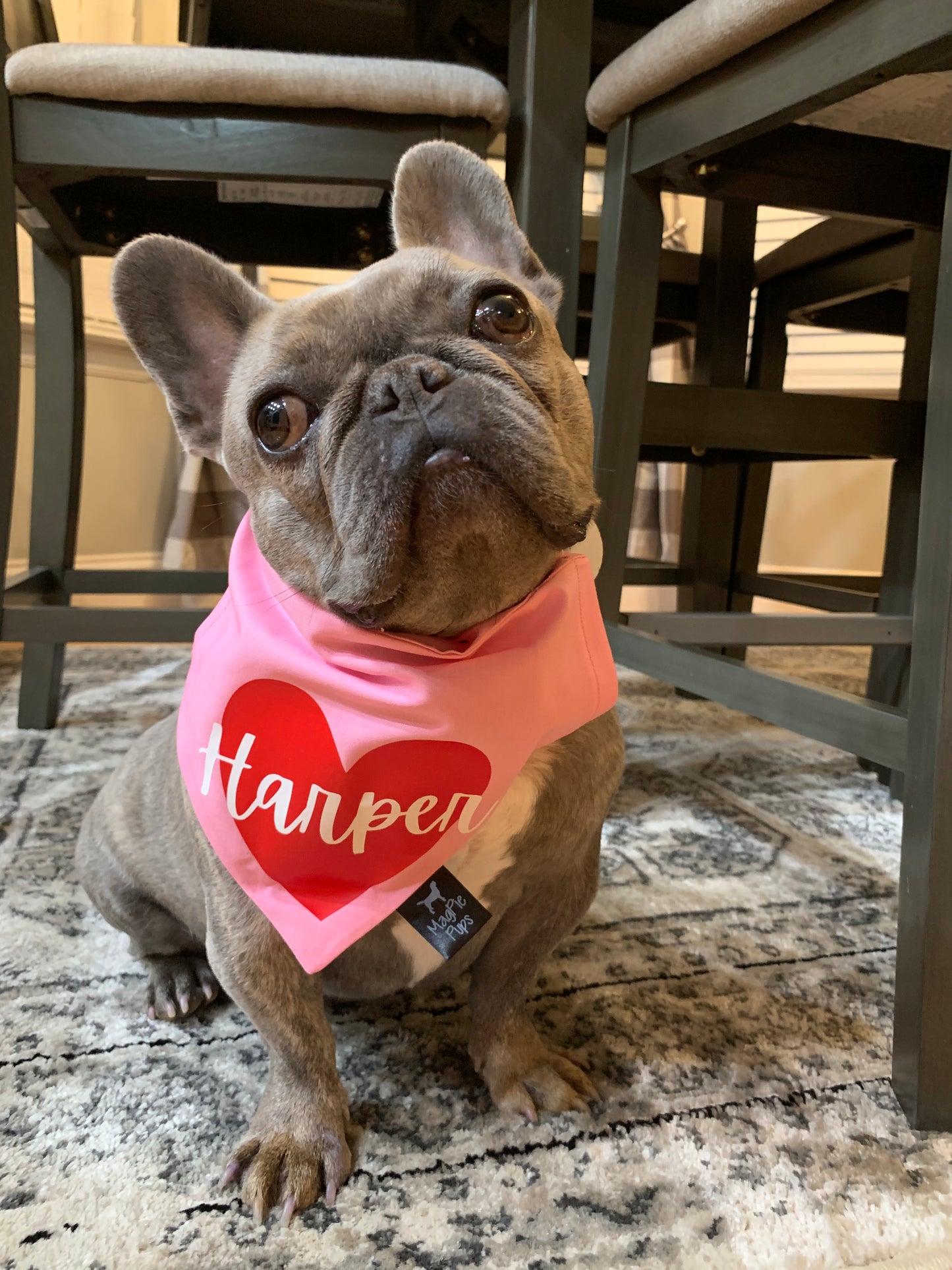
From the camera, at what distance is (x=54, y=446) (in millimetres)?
2146

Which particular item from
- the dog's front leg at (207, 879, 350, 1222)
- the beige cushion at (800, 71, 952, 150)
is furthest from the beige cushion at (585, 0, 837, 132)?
the dog's front leg at (207, 879, 350, 1222)

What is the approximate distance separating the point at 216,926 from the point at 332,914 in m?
0.13

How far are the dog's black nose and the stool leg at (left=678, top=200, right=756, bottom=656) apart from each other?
137 cm

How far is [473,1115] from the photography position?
2.85 ft

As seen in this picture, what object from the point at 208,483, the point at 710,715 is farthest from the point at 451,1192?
the point at 208,483

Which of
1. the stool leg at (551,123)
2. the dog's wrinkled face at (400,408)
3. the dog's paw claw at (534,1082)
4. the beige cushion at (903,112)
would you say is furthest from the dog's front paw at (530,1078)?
the beige cushion at (903,112)

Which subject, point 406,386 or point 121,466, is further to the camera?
point 121,466

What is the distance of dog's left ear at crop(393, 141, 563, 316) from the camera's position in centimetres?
99

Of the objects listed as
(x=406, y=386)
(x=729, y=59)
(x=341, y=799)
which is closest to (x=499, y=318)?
(x=406, y=386)

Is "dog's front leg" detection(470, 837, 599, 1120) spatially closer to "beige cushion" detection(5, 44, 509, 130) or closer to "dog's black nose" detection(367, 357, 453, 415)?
"dog's black nose" detection(367, 357, 453, 415)

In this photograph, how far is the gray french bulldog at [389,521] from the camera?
0.71m

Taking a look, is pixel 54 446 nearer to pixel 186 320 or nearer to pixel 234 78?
pixel 234 78

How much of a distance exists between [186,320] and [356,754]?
1.82ft

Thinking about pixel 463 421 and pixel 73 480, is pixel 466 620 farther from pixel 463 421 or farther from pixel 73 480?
pixel 73 480
